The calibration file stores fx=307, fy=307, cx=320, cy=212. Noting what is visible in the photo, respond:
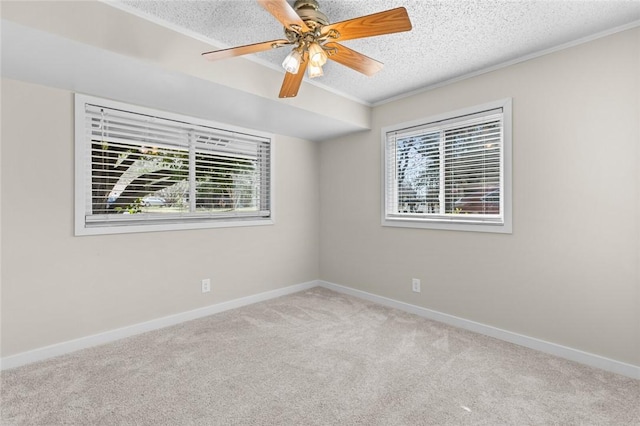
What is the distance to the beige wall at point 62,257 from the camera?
7.16ft

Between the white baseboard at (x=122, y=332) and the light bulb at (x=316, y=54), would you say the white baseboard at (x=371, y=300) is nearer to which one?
the white baseboard at (x=122, y=332)

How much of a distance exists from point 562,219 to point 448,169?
1.03 meters

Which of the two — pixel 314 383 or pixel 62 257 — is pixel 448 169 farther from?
pixel 62 257

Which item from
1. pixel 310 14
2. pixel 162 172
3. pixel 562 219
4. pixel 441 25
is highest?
pixel 441 25

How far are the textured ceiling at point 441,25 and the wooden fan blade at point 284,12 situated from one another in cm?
38

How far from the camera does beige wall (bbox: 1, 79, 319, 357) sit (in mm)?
2184

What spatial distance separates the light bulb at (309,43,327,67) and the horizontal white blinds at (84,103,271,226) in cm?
182

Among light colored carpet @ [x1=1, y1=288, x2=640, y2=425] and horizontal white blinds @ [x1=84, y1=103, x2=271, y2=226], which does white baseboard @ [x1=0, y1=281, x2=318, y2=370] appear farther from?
horizontal white blinds @ [x1=84, y1=103, x2=271, y2=226]

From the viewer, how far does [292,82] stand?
2117 millimetres

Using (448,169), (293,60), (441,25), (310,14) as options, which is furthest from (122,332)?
(441,25)

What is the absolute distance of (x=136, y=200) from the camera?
2812 mm

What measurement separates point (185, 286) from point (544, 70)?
3669 mm

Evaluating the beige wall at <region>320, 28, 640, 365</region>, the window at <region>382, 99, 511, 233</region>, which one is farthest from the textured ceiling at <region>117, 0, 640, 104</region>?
the window at <region>382, 99, 511, 233</region>

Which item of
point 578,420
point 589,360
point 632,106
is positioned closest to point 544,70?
point 632,106
